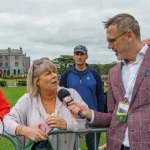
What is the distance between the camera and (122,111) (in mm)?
2875

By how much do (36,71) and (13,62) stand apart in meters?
145

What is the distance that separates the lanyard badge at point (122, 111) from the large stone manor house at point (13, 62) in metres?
142

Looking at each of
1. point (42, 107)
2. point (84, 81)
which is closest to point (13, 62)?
point (84, 81)

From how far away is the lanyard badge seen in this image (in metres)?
2.85

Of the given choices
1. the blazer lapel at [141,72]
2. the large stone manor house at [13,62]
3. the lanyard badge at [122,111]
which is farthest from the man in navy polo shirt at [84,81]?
the large stone manor house at [13,62]

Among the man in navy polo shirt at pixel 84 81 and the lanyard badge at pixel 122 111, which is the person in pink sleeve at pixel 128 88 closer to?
the lanyard badge at pixel 122 111

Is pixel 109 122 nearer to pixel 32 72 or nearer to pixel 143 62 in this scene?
pixel 143 62

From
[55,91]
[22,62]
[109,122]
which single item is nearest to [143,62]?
[109,122]

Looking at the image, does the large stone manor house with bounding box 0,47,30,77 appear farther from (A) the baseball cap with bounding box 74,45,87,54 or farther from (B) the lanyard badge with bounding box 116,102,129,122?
(B) the lanyard badge with bounding box 116,102,129,122

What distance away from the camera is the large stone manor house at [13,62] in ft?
476

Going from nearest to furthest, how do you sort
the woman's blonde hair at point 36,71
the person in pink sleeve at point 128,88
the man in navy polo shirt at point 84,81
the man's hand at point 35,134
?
the person in pink sleeve at point 128,88, the man's hand at point 35,134, the woman's blonde hair at point 36,71, the man in navy polo shirt at point 84,81

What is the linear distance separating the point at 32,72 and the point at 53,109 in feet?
1.43

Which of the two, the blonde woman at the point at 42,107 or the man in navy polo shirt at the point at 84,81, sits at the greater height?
the man in navy polo shirt at the point at 84,81

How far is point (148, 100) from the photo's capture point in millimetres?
2783
